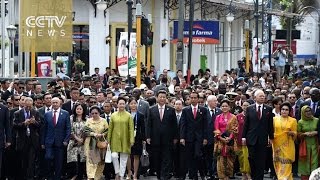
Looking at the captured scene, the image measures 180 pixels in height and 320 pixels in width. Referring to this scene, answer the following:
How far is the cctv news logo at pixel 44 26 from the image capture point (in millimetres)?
25562

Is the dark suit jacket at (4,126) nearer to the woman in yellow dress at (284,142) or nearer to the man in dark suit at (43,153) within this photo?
the man in dark suit at (43,153)

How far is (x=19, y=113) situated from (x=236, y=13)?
43148mm

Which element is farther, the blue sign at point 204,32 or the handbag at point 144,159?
the blue sign at point 204,32

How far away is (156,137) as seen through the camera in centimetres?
2011

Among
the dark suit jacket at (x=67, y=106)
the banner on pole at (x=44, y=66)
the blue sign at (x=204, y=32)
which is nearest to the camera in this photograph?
the dark suit jacket at (x=67, y=106)

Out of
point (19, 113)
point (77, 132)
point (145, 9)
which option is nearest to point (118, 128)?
point (77, 132)

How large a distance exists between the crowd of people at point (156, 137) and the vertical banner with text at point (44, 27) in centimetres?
491

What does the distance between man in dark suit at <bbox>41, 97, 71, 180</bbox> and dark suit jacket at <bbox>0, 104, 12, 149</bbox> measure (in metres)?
0.81

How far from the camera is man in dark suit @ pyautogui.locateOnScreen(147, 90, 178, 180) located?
791 inches

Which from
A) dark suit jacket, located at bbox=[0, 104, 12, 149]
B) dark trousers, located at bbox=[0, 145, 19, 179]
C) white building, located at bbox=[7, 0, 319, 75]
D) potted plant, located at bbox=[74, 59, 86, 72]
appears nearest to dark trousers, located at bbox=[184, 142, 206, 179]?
dark trousers, located at bbox=[0, 145, 19, 179]

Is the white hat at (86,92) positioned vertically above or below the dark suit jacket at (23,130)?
above

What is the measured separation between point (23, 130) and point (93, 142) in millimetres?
1531

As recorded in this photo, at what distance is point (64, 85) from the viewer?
83.7 ft

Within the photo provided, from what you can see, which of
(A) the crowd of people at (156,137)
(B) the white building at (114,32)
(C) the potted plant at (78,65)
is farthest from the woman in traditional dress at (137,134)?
(B) the white building at (114,32)
